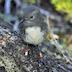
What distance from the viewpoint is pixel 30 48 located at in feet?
13.2

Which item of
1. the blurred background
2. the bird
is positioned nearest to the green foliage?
the blurred background

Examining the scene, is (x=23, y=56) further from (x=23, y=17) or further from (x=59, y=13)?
(x=59, y=13)

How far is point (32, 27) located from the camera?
3867 mm

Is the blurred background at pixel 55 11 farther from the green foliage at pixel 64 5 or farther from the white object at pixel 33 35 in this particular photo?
the white object at pixel 33 35

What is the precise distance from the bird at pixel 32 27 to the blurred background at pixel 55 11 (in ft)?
14.1

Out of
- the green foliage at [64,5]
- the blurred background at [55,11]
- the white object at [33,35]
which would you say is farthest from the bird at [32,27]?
the green foliage at [64,5]

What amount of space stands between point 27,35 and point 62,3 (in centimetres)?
540

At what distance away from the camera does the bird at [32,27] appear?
3.79 metres

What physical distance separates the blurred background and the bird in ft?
14.1

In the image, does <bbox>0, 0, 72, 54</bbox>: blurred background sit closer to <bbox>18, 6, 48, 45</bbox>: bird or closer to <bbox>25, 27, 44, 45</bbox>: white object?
<bbox>18, 6, 48, 45</bbox>: bird

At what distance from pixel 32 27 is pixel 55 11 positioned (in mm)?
6328

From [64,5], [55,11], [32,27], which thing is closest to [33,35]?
[32,27]

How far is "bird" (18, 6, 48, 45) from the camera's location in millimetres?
3795

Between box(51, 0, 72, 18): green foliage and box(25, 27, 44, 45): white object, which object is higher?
box(25, 27, 44, 45): white object
